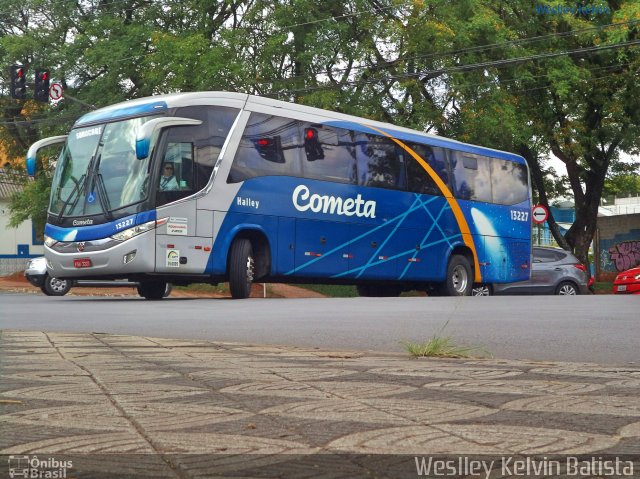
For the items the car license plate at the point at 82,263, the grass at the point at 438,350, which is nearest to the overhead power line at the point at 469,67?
the car license plate at the point at 82,263

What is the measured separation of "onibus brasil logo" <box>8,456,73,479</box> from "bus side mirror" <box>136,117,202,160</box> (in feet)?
46.2

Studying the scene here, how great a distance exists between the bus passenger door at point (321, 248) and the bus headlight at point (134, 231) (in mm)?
3394

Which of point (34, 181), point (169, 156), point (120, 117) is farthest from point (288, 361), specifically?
point (34, 181)

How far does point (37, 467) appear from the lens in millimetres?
3203

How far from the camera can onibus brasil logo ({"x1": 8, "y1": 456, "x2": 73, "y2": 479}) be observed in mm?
3104

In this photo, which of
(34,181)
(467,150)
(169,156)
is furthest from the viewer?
(34,181)

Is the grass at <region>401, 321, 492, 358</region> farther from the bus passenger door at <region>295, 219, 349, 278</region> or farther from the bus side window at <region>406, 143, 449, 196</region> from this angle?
the bus side window at <region>406, 143, 449, 196</region>

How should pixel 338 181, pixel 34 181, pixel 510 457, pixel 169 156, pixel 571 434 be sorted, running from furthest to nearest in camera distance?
1. pixel 34 181
2. pixel 338 181
3. pixel 169 156
4. pixel 571 434
5. pixel 510 457

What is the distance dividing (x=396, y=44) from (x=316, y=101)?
3.42 m

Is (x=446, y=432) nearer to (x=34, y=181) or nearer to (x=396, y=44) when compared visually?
(x=396, y=44)

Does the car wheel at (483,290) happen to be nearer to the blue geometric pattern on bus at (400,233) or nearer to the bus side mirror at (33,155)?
the blue geometric pattern on bus at (400,233)

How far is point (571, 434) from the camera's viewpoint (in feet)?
12.6

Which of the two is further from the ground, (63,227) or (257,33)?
(257,33)

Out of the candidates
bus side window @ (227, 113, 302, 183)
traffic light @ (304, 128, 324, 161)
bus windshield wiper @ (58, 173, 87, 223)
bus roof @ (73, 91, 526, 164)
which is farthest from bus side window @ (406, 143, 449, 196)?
bus windshield wiper @ (58, 173, 87, 223)
